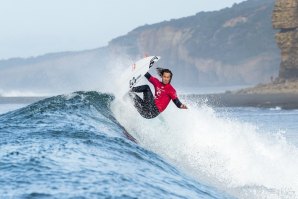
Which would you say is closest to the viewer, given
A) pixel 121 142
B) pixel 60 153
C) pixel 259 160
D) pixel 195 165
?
pixel 60 153

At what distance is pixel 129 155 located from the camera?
11242mm

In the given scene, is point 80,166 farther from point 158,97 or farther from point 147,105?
point 147,105

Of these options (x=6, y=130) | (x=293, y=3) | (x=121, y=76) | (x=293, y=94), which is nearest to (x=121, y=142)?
(x=6, y=130)

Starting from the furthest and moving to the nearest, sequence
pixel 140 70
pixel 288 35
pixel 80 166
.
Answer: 1. pixel 288 35
2. pixel 140 70
3. pixel 80 166

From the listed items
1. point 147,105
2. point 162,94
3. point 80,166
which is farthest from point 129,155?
point 147,105

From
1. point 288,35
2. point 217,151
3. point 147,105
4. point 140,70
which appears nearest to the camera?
point 147,105

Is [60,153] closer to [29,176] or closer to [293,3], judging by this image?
[29,176]

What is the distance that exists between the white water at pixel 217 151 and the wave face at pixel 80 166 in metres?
1.29

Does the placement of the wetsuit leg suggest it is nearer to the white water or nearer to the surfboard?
the white water

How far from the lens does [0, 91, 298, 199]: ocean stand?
8.77m

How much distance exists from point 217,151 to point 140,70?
131 inches

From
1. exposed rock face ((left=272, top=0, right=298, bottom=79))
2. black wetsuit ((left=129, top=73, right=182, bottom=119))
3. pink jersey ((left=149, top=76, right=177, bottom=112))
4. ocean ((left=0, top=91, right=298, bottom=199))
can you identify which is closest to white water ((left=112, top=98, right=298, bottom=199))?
ocean ((left=0, top=91, right=298, bottom=199))

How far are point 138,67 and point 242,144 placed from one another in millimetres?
3490

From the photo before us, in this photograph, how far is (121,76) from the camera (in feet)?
Answer: 64.4
